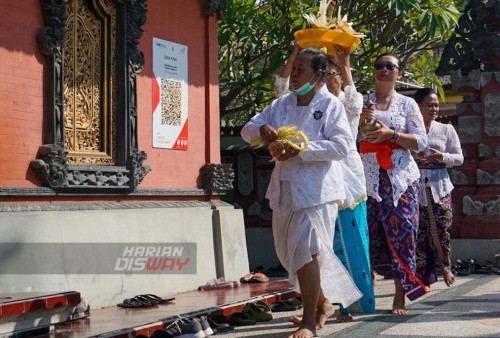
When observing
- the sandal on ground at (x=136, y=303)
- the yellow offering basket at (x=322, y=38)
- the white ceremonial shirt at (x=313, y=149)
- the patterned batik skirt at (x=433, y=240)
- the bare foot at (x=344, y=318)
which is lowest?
the bare foot at (x=344, y=318)

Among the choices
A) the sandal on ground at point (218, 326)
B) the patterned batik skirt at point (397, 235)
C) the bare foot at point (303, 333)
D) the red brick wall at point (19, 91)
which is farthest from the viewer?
the patterned batik skirt at point (397, 235)

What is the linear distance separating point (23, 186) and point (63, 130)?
0.68 m

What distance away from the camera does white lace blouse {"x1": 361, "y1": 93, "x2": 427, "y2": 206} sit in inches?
343

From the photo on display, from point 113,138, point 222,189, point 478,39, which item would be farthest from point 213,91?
point 478,39

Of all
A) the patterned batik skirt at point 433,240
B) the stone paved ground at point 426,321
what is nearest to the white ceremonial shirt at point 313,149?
the stone paved ground at point 426,321

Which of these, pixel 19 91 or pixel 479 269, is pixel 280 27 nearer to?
pixel 479 269

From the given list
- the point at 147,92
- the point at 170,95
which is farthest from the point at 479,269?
the point at 147,92

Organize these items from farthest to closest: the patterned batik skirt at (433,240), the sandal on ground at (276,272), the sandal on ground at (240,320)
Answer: the sandal on ground at (276,272) → the patterned batik skirt at (433,240) → the sandal on ground at (240,320)

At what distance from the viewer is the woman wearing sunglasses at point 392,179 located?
8.64 meters

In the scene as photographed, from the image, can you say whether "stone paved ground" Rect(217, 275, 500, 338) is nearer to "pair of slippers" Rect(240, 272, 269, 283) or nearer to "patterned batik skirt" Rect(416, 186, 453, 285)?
"patterned batik skirt" Rect(416, 186, 453, 285)

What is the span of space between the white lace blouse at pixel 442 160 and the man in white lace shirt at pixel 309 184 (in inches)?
131

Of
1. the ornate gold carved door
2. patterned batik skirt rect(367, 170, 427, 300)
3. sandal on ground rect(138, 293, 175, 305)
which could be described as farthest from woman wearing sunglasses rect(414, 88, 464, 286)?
the ornate gold carved door

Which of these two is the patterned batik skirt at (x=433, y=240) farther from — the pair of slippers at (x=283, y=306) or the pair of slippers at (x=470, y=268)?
the pair of slippers at (x=470, y=268)

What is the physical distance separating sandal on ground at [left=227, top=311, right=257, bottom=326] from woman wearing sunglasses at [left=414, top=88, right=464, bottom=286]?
108 inches
